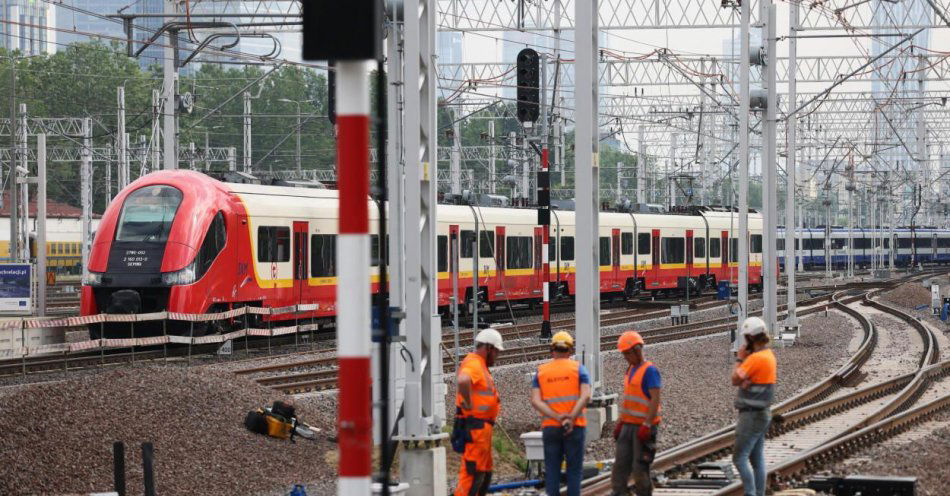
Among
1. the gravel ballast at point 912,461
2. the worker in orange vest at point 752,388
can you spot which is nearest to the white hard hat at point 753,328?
the worker in orange vest at point 752,388

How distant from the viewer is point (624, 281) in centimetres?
4319

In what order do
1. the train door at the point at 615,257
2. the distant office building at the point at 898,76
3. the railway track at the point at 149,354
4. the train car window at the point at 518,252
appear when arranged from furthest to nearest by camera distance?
the train door at the point at 615,257 → the distant office building at the point at 898,76 → the train car window at the point at 518,252 → the railway track at the point at 149,354

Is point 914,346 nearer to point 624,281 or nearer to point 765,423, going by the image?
point 624,281

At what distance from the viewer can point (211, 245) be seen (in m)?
25.3

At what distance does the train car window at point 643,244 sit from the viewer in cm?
4391

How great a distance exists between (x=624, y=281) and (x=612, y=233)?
207 cm

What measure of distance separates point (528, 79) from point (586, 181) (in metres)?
9.01

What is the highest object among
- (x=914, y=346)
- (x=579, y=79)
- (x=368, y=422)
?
(x=579, y=79)

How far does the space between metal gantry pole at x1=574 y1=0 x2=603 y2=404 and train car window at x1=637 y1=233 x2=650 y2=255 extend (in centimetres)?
2796

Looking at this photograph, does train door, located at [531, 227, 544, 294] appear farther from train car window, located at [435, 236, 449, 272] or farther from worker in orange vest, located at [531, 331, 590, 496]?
worker in orange vest, located at [531, 331, 590, 496]

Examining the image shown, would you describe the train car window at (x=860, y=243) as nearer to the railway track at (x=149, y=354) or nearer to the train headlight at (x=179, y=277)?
the railway track at (x=149, y=354)

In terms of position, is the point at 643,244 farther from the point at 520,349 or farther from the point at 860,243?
the point at 860,243

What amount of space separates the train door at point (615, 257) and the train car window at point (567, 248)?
2.11 metres

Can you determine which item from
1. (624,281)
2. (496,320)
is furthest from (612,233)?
(496,320)
